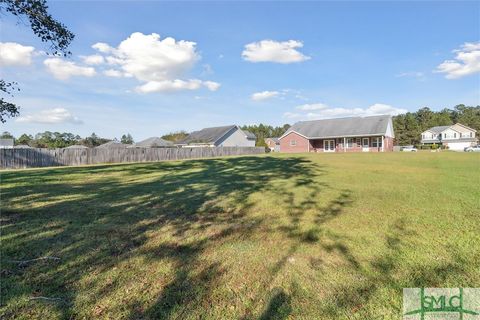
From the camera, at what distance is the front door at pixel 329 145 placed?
Result: 4322cm

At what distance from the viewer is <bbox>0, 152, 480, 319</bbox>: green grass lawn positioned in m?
2.55

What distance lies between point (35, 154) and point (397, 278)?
31.0 metres

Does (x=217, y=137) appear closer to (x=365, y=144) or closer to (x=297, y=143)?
(x=297, y=143)

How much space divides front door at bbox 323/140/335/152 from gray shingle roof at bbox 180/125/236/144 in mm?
17382

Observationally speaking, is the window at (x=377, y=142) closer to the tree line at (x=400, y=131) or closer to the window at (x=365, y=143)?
the window at (x=365, y=143)

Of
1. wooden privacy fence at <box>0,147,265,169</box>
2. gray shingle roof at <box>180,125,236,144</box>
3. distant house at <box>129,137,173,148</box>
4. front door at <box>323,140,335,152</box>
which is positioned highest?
gray shingle roof at <box>180,125,236,144</box>

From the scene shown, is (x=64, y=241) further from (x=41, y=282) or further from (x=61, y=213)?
(x=61, y=213)

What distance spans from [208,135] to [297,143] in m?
16.5

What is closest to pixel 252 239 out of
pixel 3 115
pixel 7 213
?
pixel 7 213

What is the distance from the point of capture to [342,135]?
135 feet

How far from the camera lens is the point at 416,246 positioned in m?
3.71

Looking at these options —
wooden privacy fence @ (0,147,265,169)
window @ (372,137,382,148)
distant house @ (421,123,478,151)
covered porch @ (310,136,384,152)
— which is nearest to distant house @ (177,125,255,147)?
wooden privacy fence @ (0,147,265,169)

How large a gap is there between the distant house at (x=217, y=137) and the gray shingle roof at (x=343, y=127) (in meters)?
12.3

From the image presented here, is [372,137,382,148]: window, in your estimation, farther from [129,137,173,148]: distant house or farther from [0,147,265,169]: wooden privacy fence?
[129,137,173,148]: distant house
